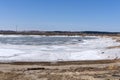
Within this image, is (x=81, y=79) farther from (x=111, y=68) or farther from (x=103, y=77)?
(x=111, y=68)

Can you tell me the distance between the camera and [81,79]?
1396 centimetres

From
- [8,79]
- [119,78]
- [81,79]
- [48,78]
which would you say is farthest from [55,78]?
[119,78]

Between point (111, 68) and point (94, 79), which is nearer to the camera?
point (94, 79)

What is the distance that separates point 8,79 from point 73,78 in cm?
317

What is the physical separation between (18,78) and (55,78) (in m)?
1.86

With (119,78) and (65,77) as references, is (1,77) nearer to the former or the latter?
(65,77)

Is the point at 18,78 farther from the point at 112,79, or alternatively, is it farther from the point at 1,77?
the point at 112,79

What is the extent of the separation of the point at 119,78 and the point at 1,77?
590cm

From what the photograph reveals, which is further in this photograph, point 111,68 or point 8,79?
point 111,68

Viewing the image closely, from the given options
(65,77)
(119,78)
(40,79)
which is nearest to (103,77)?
(119,78)

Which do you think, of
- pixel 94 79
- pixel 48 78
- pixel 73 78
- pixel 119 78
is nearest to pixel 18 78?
pixel 48 78

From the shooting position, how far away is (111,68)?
18.8m

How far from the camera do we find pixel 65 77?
1448cm

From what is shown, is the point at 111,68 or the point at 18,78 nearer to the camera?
the point at 18,78
